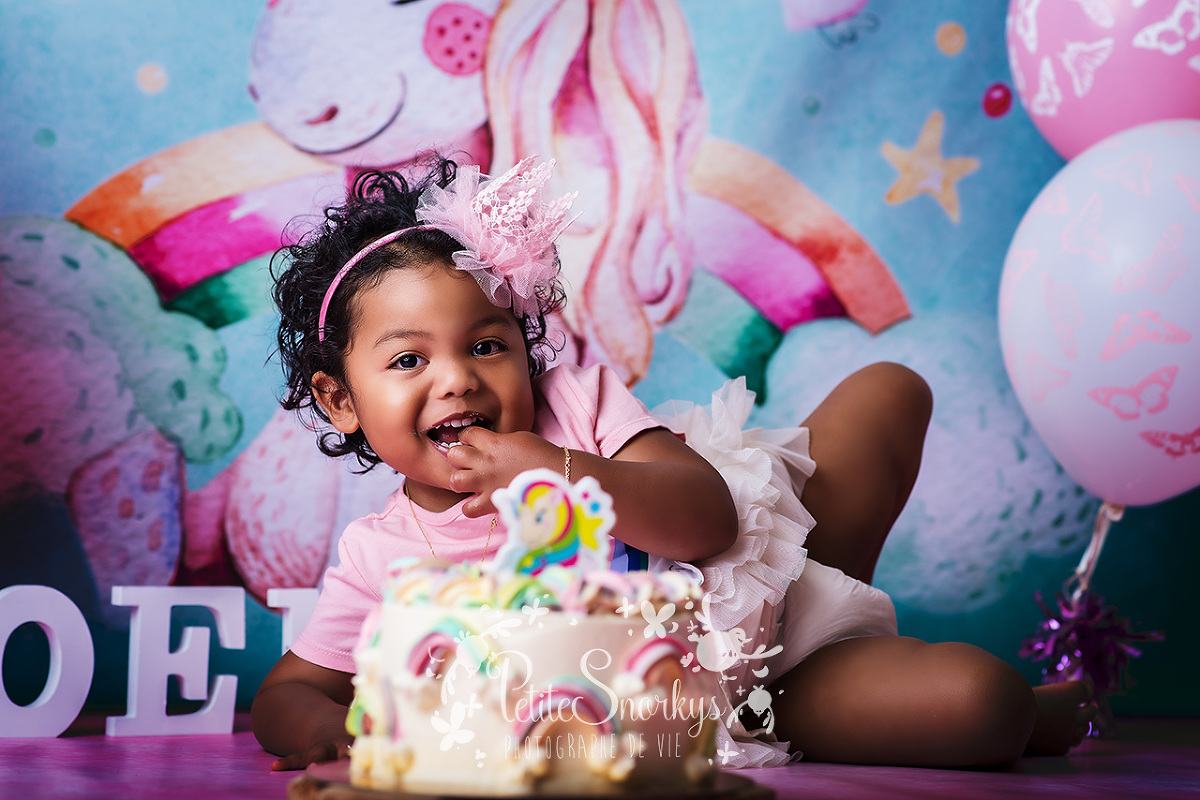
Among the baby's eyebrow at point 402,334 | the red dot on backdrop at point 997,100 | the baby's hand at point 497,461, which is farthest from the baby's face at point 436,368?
the red dot on backdrop at point 997,100

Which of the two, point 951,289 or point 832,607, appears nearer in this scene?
point 832,607

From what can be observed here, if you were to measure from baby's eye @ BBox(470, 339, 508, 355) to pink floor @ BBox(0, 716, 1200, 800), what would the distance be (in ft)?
1.51

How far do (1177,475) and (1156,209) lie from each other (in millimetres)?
385

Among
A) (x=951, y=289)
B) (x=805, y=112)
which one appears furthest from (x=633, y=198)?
(x=951, y=289)

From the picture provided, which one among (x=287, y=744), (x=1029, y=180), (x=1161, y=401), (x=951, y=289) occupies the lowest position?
(x=287, y=744)

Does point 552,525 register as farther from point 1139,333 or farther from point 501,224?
point 1139,333

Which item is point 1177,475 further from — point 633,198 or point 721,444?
point 633,198

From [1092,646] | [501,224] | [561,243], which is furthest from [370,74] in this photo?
[1092,646]

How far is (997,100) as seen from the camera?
7.14 feet

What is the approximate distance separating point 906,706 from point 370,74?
1380mm

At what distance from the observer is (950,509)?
214 centimetres

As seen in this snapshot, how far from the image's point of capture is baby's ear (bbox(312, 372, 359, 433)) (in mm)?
1383

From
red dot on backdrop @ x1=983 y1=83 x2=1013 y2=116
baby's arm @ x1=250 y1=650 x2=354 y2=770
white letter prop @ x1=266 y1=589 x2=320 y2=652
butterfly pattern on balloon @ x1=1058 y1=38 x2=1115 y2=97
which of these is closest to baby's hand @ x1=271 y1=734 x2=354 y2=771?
baby's arm @ x1=250 y1=650 x2=354 y2=770

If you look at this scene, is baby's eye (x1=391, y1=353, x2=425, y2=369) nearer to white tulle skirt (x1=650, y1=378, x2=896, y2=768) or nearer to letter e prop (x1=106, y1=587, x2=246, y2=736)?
white tulle skirt (x1=650, y1=378, x2=896, y2=768)
